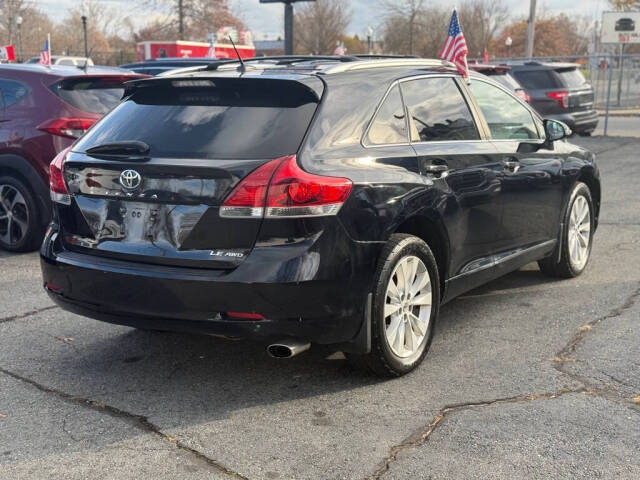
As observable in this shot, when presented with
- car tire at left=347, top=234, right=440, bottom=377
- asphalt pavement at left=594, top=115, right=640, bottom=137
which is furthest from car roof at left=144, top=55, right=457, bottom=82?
asphalt pavement at left=594, top=115, right=640, bottom=137

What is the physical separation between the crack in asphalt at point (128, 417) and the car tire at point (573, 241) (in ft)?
11.9

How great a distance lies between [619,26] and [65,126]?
677 inches

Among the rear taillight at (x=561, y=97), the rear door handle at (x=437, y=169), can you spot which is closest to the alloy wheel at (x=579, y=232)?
the rear door handle at (x=437, y=169)

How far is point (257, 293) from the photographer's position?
381cm

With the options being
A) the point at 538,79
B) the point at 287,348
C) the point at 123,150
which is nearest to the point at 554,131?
the point at 287,348

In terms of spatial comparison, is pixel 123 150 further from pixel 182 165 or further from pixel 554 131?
pixel 554 131

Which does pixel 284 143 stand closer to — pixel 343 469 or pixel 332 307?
pixel 332 307

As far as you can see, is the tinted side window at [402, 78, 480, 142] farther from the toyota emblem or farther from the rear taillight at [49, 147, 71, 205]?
the rear taillight at [49, 147, 71, 205]

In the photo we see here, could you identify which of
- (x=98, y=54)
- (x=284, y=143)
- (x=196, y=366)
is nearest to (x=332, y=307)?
(x=284, y=143)

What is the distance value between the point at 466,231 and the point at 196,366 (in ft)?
5.70

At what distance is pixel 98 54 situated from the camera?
2190 inches

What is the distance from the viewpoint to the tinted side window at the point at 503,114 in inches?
219

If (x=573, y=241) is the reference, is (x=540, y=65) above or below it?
above

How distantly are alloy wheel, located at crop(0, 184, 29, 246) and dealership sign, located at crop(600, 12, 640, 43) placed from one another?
56.2ft
